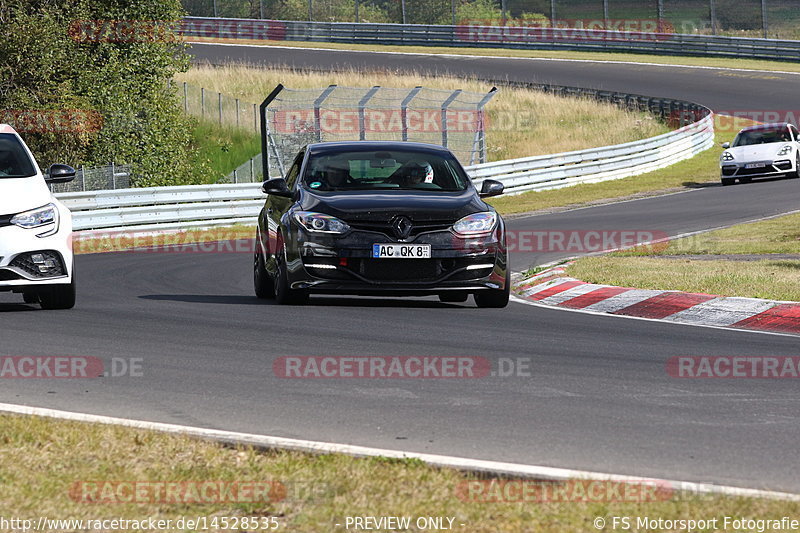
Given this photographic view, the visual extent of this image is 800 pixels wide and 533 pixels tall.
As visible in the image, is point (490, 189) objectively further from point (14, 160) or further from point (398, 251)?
point (14, 160)

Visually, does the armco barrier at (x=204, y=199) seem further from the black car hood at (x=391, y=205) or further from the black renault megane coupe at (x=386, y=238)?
the black car hood at (x=391, y=205)

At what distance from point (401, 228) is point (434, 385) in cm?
356

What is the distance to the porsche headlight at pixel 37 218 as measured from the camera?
11.1 metres

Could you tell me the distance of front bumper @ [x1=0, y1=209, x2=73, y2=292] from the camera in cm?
1102

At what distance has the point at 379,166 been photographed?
1241cm

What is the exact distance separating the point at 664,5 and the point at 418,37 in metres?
12.9

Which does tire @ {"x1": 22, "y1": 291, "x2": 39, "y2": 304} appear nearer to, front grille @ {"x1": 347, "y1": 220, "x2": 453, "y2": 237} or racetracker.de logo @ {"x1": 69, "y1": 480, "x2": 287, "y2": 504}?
front grille @ {"x1": 347, "y1": 220, "x2": 453, "y2": 237}

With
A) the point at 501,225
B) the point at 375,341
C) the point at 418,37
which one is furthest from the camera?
the point at 418,37

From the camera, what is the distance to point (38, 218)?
11.3 m

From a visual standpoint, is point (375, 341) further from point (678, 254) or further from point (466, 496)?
point (678, 254)

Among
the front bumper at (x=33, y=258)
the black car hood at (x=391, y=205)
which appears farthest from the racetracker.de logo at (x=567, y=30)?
the front bumper at (x=33, y=258)

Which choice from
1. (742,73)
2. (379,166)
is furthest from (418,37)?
(379,166)

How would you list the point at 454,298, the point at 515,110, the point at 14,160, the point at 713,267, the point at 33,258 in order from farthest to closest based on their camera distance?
1. the point at 515,110
2. the point at 713,267
3. the point at 454,298
4. the point at 14,160
5. the point at 33,258

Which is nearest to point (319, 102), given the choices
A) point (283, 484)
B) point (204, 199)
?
point (204, 199)
